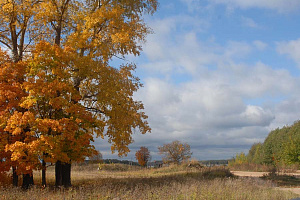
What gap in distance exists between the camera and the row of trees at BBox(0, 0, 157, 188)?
15609 millimetres

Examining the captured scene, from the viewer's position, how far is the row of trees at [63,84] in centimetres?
1561

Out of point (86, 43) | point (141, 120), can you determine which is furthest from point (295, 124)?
point (86, 43)

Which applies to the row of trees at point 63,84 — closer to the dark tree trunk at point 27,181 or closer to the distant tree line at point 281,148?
the dark tree trunk at point 27,181

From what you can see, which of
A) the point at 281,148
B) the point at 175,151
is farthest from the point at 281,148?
the point at 175,151

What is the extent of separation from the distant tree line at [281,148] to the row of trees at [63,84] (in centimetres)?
2991

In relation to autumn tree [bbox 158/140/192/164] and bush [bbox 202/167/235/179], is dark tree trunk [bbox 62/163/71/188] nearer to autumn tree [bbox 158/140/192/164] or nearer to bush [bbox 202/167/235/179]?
bush [bbox 202/167/235/179]

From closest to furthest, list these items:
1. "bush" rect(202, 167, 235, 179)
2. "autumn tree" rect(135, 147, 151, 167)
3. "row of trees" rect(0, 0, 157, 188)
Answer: "row of trees" rect(0, 0, 157, 188) → "bush" rect(202, 167, 235, 179) → "autumn tree" rect(135, 147, 151, 167)

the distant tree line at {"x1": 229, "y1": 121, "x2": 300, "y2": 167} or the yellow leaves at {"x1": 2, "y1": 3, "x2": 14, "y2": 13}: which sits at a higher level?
the yellow leaves at {"x1": 2, "y1": 3, "x2": 14, "y2": 13}

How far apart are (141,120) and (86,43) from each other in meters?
5.75

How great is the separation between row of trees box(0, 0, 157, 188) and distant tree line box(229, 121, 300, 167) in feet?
98.1

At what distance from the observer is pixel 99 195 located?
38.8 ft

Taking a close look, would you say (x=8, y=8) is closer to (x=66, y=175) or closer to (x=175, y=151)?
(x=66, y=175)

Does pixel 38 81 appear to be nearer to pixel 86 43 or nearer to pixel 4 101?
pixel 4 101

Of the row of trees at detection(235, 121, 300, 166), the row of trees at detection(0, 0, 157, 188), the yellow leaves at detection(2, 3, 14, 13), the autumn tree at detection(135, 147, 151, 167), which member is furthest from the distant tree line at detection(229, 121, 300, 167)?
the yellow leaves at detection(2, 3, 14, 13)
